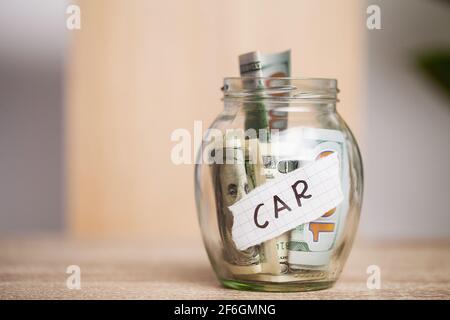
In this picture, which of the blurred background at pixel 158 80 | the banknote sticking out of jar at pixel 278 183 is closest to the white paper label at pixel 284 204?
the banknote sticking out of jar at pixel 278 183

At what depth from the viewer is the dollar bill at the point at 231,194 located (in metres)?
0.59

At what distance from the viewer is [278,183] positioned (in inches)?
22.8

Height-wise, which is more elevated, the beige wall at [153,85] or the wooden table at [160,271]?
the beige wall at [153,85]

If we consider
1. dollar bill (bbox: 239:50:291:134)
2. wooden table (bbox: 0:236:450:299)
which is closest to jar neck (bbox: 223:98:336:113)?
dollar bill (bbox: 239:50:291:134)

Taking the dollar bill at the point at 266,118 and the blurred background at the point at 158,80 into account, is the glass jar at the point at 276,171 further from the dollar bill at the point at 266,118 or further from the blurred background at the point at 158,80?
the blurred background at the point at 158,80

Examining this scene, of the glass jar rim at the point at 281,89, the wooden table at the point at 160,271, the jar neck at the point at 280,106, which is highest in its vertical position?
the glass jar rim at the point at 281,89

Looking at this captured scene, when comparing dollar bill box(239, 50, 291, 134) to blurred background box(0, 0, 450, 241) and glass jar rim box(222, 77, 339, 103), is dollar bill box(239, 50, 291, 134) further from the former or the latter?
blurred background box(0, 0, 450, 241)

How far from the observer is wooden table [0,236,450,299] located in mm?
603

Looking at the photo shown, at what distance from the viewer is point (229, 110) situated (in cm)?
65

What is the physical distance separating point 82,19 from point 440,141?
92 cm

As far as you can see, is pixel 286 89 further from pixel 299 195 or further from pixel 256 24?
pixel 256 24

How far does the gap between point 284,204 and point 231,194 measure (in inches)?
2.0
